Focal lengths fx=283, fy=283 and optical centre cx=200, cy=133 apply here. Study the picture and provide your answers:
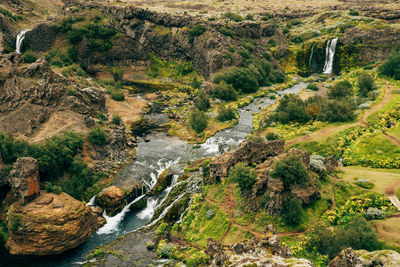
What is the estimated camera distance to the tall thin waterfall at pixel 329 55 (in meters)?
110

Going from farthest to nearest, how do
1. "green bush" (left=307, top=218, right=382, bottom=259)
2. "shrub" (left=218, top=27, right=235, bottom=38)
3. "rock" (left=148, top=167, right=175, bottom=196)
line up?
1. "shrub" (left=218, top=27, right=235, bottom=38)
2. "rock" (left=148, top=167, right=175, bottom=196)
3. "green bush" (left=307, top=218, right=382, bottom=259)

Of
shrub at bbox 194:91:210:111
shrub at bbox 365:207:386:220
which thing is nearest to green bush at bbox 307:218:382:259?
shrub at bbox 365:207:386:220

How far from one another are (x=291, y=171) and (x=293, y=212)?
4692 mm

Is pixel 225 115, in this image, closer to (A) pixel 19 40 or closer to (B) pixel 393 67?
(B) pixel 393 67

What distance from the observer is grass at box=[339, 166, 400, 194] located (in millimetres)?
35531

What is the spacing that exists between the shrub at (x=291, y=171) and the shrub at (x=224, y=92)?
5505cm

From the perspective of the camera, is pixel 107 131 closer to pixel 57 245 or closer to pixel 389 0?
pixel 57 245

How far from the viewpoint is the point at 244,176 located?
37.8 meters

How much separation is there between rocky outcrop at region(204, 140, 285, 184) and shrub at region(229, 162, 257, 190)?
390cm

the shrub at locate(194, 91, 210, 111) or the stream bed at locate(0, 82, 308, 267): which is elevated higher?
the shrub at locate(194, 91, 210, 111)

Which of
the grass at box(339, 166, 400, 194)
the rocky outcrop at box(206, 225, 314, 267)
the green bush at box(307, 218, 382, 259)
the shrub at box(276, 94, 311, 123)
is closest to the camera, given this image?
the rocky outcrop at box(206, 225, 314, 267)

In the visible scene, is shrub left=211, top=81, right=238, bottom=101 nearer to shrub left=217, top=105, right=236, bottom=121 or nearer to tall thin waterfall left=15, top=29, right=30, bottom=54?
shrub left=217, top=105, right=236, bottom=121

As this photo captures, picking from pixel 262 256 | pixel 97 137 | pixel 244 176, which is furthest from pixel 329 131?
pixel 97 137

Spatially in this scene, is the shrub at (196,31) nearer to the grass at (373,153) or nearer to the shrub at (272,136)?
the shrub at (272,136)
